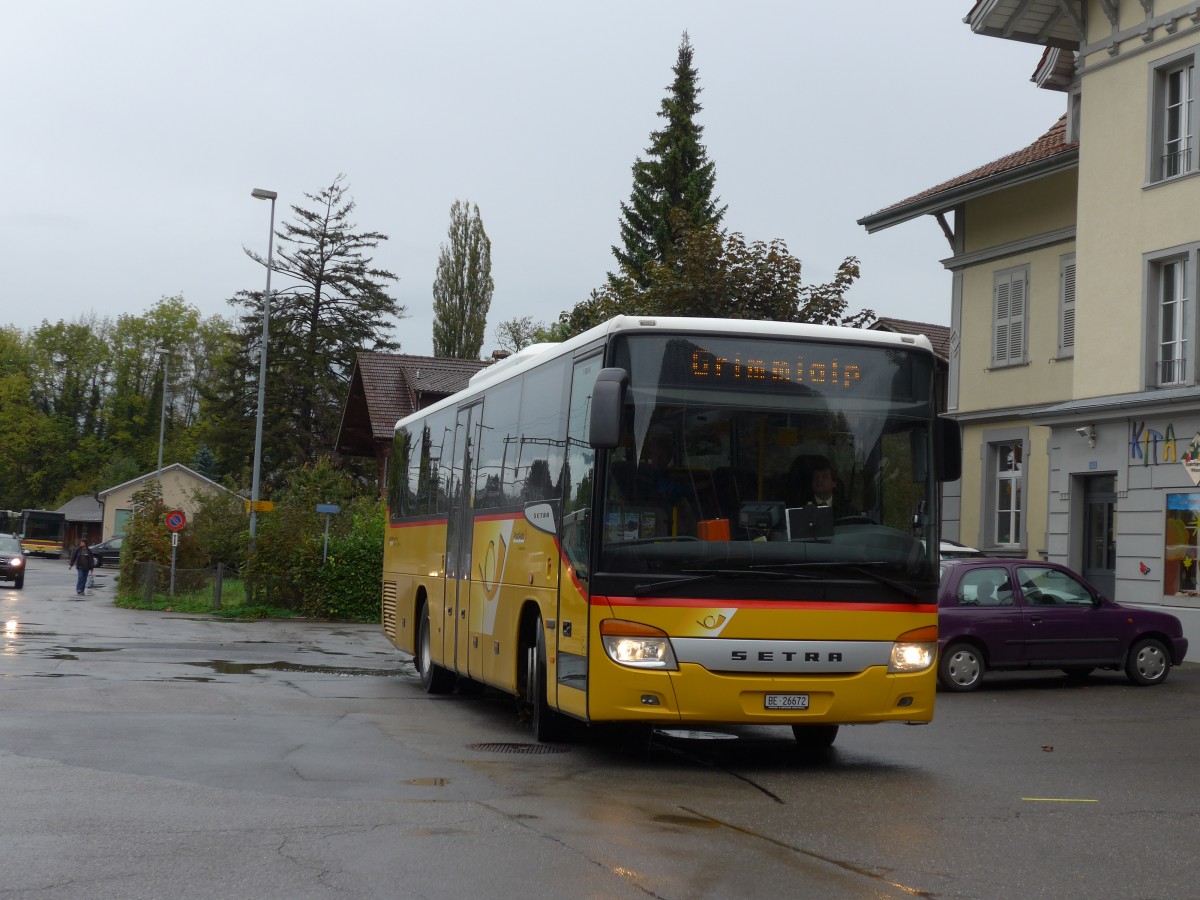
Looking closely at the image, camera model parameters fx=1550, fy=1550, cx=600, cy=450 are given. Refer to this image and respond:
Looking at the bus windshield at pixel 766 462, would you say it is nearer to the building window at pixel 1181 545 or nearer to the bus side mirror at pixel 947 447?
the bus side mirror at pixel 947 447

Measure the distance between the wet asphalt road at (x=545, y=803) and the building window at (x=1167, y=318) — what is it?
8.84m

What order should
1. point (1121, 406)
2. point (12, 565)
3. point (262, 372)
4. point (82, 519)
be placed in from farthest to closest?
1. point (82, 519)
2. point (12, 565)
3. point (262, 372)
4. point (1121, 406)

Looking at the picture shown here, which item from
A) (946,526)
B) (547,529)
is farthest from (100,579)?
(547,529)

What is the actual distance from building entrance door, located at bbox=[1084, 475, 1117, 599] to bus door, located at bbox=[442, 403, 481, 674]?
13.4 meters

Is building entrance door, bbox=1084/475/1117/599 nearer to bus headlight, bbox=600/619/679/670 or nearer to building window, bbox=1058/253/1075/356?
building window, bbox=1058/253/1075/356

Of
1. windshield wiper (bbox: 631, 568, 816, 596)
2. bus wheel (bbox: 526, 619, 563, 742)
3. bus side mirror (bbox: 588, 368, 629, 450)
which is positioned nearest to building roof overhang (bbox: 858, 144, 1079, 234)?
bus wheel (bbox: 526, 619, 563, 742)

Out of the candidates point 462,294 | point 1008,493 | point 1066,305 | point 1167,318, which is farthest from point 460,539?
point 462,294

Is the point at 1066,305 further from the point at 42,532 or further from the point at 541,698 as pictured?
the point at 42,532

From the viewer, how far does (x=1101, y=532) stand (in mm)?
25562

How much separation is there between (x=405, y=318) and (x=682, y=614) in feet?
219

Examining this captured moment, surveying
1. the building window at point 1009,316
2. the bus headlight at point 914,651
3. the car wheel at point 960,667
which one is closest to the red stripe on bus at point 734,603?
the bus headlight at point 914,651

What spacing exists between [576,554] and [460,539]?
4.35m

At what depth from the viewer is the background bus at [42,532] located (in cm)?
9562

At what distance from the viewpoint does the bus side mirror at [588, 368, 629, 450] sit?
9.95 metres
